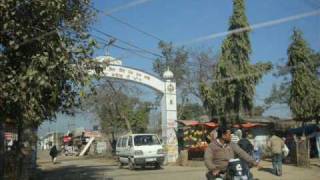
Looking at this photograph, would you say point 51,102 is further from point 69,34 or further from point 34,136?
point 34,136

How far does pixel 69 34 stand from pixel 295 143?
15490 millimetres

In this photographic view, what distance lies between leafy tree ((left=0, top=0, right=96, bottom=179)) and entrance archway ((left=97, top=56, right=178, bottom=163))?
17.5 m

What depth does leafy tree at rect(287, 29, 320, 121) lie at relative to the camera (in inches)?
1296

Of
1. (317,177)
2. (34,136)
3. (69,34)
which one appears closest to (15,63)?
(69,34)

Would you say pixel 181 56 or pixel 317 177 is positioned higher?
pixel 181 56

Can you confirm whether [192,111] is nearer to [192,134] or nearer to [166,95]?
[192,134]

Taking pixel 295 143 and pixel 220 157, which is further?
Answer: pixel 295 143

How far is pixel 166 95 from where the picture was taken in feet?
113

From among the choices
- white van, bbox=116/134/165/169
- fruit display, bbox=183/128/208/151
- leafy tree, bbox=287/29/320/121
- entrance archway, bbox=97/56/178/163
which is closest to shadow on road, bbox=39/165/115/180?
white van, bbox=116/134/165/169

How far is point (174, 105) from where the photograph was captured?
3469cm

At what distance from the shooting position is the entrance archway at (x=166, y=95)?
108ft

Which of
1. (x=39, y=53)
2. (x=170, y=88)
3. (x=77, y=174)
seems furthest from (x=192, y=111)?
(x=39, y=53)

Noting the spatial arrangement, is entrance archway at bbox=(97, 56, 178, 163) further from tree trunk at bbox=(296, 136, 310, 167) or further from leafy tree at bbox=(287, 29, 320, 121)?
tree trunk at bbox=(296, 136, 310, 167)

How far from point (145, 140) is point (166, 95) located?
5.07 meters
